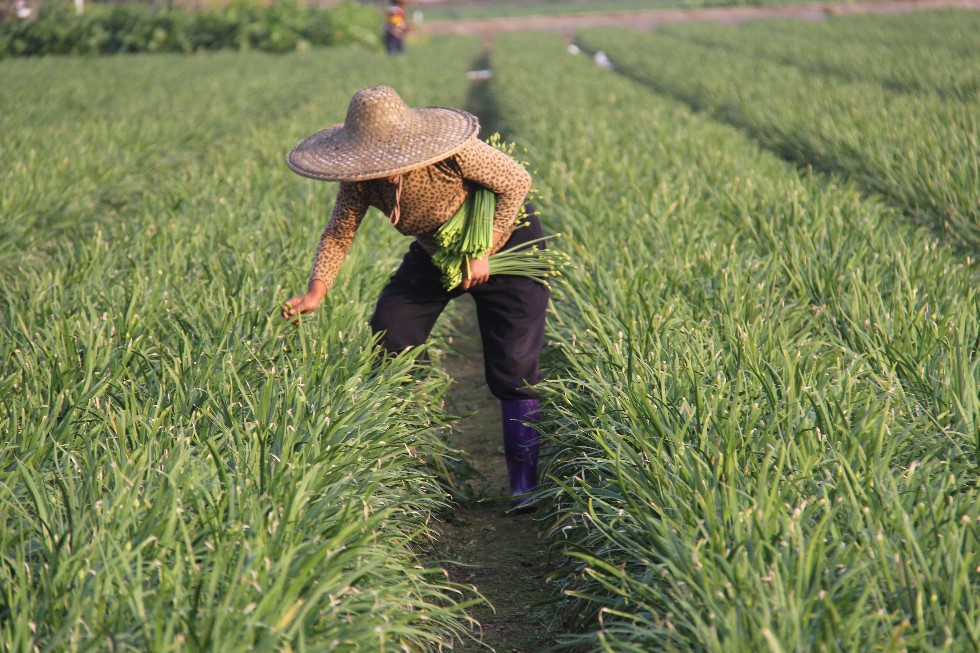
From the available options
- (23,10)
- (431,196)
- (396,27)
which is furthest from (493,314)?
(23,10)

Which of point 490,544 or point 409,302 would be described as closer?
point 490,544

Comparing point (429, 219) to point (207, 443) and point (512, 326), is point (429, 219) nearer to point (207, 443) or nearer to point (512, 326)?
point (512, 326)

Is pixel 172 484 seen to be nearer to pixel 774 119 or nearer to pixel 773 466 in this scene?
pixel 773 466

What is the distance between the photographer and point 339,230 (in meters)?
3.22

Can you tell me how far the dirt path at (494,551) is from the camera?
2.60 metres

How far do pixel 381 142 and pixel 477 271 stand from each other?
53 cm

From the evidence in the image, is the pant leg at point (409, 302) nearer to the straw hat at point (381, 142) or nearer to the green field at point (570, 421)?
the green field at point (570, 421)

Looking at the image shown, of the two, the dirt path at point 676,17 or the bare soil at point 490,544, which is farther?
the dirt path at point 676,17

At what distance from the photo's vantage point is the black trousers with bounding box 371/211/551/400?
3.37 m

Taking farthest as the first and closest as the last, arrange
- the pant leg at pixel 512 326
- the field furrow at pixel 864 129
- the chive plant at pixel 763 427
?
1. the field furrow at pixel 864 129
2. the pant leg at pixel 512 326
3. the chive plant at pixel 763 427

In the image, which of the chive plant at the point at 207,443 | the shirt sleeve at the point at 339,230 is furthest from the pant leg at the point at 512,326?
the shirt sleeve at the point at 339,230

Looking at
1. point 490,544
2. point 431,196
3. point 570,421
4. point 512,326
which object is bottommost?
point 490,544

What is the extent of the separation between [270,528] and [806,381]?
162 centimetres

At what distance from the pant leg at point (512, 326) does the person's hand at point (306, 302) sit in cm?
54
